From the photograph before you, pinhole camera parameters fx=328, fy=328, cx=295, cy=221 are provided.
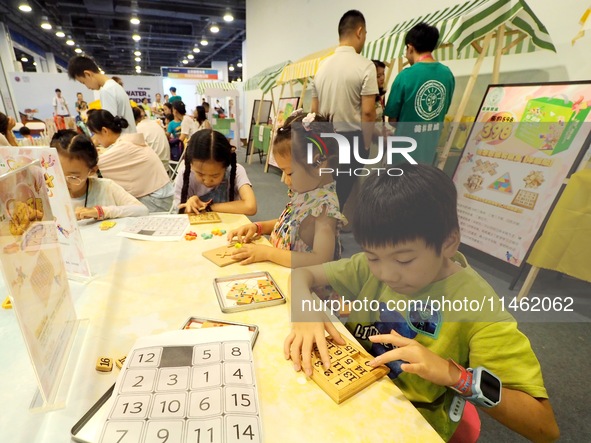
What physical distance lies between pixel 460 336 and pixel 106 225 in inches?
46.4

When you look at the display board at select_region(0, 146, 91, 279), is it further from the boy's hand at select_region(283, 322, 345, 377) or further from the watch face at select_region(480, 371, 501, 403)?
the watch face at select_region(480, 371, 501, 403)

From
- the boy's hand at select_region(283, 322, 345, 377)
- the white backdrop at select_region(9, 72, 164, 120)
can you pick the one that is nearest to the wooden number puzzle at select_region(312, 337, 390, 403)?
the boy's hand at select_region(283, 322, 345, 377)

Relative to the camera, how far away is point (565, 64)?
6.31ft

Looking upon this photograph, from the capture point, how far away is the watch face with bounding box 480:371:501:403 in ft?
1.43

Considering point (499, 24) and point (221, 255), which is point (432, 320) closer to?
point (221, 255)

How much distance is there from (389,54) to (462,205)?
2638 mm

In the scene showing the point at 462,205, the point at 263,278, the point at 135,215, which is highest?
the point at 462,205

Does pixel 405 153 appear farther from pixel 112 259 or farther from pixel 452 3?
pixel 452 3

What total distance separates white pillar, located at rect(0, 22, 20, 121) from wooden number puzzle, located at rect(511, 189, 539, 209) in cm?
1071

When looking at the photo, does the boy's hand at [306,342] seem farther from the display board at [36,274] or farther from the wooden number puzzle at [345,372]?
the display board at [36,274]

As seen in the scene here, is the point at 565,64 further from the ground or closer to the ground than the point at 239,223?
further from the ground

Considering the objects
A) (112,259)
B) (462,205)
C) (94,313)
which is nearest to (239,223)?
(112,259)

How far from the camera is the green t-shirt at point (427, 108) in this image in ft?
1.32

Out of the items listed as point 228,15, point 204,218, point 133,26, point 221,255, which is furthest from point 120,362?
point 133,26
